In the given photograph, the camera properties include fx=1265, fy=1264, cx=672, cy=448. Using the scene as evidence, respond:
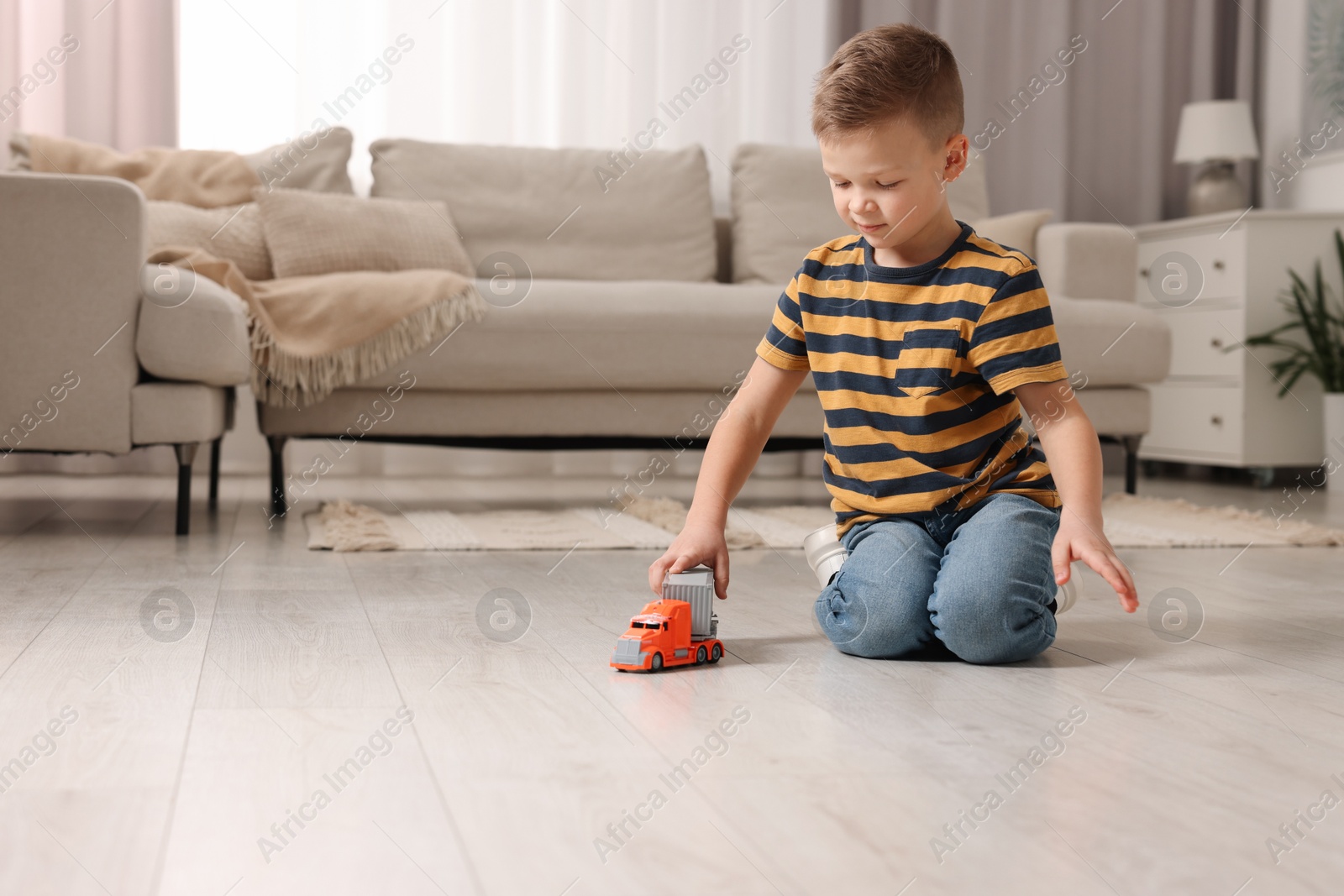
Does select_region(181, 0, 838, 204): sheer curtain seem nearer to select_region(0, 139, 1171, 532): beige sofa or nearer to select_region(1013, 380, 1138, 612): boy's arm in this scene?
select_region(0, 139, 1171, 532): beige sofa

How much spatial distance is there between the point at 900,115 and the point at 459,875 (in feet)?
2.47

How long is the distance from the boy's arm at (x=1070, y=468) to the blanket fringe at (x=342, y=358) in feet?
4.34

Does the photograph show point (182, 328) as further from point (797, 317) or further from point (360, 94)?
point (360, 94)

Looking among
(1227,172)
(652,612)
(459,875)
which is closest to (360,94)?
(1227,172)

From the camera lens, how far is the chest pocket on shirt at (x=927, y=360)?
45.3 inches

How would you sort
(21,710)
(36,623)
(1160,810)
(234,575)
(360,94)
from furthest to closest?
1. (360,94)
2. (234,575)
3. (36,623)
4. (21,710)
5. (1160,810)

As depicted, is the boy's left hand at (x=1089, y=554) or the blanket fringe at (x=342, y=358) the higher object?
the blanket fringe at (x=342, y=358)

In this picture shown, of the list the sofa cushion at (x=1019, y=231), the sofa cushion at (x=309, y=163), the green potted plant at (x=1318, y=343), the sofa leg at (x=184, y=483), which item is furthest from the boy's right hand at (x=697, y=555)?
the green potted plant at (x=1318, y=343)

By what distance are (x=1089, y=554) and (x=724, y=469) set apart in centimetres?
37

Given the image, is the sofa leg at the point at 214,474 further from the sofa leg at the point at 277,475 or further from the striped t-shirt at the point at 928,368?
the striped t-shirt at the point at 928,368

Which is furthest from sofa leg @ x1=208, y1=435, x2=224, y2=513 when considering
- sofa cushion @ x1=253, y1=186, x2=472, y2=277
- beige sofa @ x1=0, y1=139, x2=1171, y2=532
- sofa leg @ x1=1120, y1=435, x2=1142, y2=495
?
sofa leg @ x1=1120, y1=435, x2=1142, y2=495

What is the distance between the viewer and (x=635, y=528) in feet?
6.95

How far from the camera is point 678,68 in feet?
12.0

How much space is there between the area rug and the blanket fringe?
0.21 metres
